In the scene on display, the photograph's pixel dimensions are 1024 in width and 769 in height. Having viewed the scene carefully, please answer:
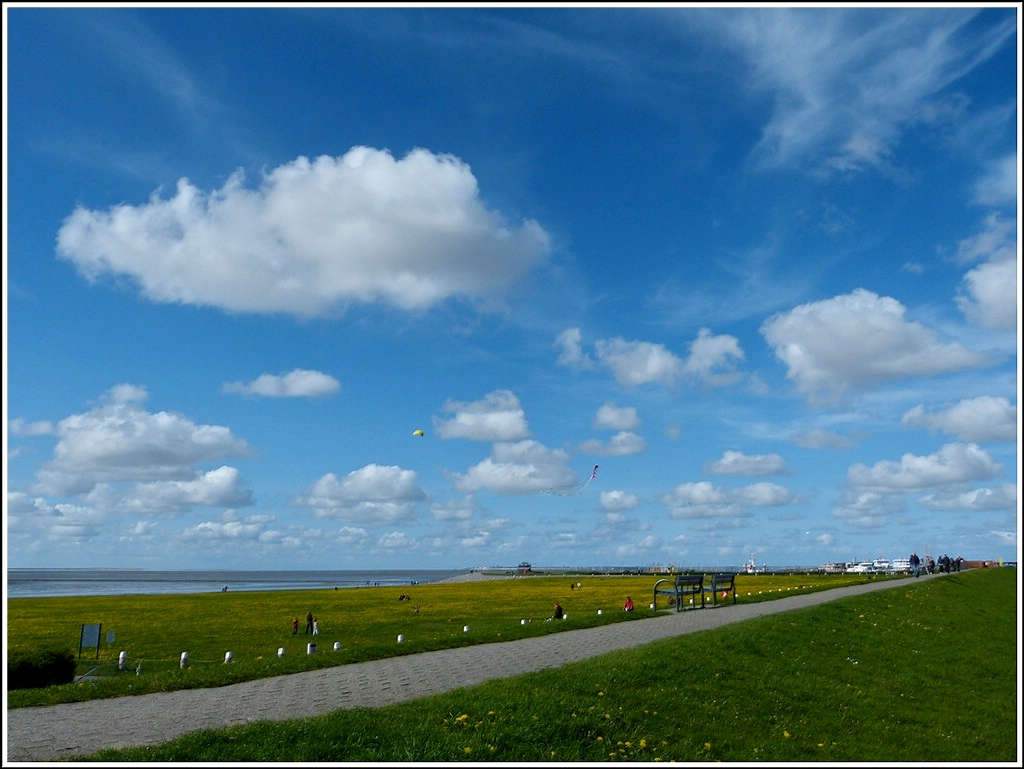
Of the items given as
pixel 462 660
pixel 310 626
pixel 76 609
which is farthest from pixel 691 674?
pixel 76 609

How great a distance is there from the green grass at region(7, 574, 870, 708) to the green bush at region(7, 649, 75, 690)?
6.65ft

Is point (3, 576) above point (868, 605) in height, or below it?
above

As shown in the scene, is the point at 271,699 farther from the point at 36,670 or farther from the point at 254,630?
the point at 254,630

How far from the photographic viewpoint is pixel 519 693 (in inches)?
541

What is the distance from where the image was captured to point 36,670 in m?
19.1

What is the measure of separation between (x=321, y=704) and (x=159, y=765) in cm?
429

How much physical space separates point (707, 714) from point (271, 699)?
7.75m

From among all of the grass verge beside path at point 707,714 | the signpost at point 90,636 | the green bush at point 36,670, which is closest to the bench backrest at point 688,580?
the grass verge beside path at point 707,714

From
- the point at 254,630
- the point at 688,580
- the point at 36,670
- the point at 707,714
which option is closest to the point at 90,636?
the point at 36,670

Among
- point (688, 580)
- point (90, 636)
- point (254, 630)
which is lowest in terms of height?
point (254, 630)

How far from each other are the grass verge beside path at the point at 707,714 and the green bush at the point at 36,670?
421 inches

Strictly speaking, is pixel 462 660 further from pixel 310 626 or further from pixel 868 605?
pixel 310 626

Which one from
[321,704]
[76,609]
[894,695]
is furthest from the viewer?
[76,609]

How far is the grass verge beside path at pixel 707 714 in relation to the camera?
36.6 ft
